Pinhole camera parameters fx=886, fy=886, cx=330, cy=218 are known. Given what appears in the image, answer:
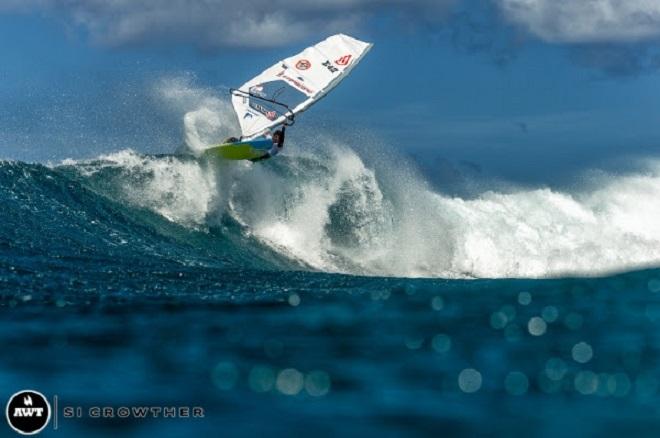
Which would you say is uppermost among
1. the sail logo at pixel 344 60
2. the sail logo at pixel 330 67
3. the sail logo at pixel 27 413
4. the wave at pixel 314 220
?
the sail logo at pixel 344 60

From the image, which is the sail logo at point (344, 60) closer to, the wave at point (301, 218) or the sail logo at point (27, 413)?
the wave at point (301, 218)

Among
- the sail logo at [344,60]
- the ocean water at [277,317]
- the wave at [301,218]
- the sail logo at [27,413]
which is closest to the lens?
the sail logo at [27,413]

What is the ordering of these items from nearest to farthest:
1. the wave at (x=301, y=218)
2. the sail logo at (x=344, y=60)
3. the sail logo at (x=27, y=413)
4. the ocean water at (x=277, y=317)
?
the sail logo at (x=27, y=413)
the ocean water at (x=277, y=317)
the wave at (x=301, y=218)
the sail logo at (x=344, y=60)

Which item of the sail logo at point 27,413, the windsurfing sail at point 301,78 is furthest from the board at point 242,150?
Result: the sail logo at point 27,413

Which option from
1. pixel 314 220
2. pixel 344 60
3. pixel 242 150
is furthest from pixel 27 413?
pixel 344 60

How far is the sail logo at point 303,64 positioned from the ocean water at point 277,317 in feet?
11.8

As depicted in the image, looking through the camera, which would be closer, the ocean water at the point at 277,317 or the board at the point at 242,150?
the ocean water at the point at 277,317

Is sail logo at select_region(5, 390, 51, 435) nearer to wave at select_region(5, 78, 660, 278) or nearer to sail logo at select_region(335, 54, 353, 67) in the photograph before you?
wave at select_region(5, 78, 660, 278)

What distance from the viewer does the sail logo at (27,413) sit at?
7637mm

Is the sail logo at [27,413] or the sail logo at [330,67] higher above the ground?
the sail logo at [330,67]

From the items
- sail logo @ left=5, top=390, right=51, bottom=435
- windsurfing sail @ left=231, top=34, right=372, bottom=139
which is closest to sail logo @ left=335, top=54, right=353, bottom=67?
windsurfing sail @ left=231, top=34, right=372, bottom=139

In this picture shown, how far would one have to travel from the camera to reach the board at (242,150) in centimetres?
2645

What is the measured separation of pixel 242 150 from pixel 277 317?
14.8m

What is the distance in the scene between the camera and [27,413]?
25.7 feet
